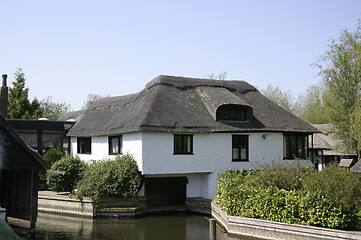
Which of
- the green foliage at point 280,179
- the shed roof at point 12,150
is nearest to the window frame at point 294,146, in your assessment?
the green foliage at point 280,179

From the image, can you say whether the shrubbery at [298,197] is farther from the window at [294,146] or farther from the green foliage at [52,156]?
the green foliage at [52,156]

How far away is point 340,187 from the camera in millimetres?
14438

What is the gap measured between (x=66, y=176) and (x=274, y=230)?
50.1 ft

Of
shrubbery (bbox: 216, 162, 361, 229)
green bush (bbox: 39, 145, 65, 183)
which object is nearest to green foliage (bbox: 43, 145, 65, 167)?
green bush (bbox: 39, 145, 65, 183)

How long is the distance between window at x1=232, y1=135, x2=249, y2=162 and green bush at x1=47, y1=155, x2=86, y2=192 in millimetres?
9706

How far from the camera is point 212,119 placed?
83.4 ft

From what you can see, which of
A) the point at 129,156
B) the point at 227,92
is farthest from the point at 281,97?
the point at 129,156

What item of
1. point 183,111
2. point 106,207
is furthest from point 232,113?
point 106,207

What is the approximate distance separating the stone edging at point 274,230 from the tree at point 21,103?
105 ft

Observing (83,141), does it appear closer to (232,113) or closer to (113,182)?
(113,182)

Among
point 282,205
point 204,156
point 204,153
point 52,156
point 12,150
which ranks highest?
point 12,150

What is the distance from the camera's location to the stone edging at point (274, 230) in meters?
14.0

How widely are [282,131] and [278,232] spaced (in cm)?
1217

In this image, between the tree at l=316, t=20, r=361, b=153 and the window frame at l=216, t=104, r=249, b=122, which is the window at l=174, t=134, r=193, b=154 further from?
the tree at l=316, t=20, r=361, b=153
